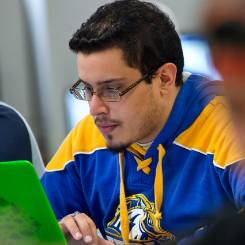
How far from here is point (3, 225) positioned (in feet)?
4.21

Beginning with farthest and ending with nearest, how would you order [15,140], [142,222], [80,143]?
[15,140]
[80,143]
[142,222]

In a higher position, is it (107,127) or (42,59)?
(107,127)

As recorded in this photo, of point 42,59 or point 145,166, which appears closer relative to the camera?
point 145,166

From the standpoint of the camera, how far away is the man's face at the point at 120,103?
1584mm

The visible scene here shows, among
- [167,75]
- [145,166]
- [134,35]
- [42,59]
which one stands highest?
[134,35]

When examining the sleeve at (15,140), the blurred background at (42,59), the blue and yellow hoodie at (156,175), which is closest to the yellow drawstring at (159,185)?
the blue and yellow hoodie at (156,175)

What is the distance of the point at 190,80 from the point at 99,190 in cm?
38

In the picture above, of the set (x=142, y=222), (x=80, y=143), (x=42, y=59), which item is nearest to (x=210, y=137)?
(x=142, y=222)

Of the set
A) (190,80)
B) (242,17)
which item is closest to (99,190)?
(190,80)

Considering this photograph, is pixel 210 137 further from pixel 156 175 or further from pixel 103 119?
pixel 103 119

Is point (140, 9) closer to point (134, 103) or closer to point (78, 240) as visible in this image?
point (134, 103)

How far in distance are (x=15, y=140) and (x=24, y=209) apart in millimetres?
619

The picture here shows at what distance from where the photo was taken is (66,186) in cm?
178

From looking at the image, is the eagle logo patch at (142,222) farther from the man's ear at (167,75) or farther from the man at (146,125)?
the man's ear at (167,75)
